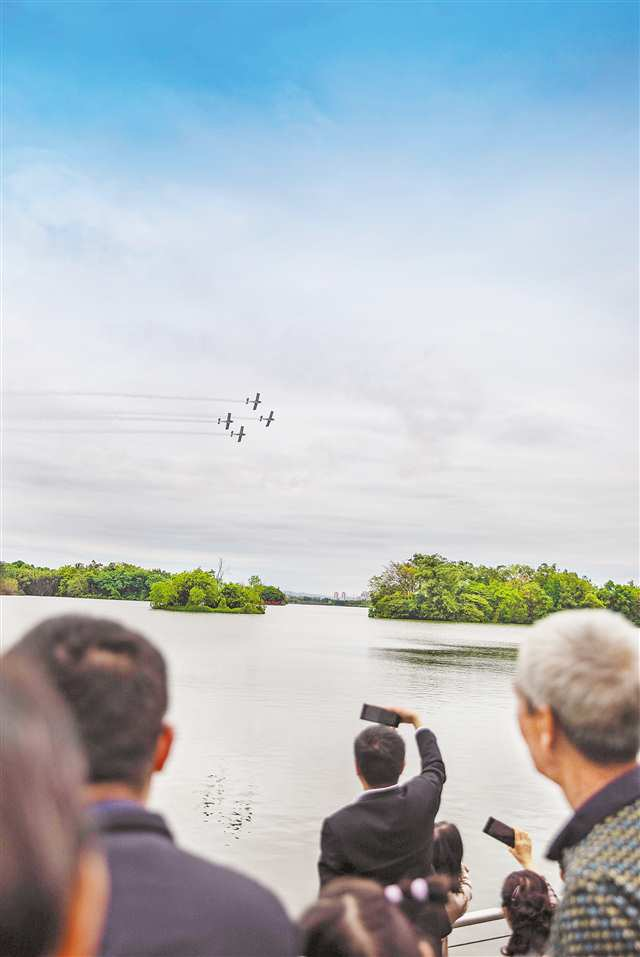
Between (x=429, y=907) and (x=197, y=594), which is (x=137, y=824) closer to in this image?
(x=429, y=907)

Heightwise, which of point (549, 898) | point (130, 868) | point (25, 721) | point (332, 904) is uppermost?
point (25, 721)

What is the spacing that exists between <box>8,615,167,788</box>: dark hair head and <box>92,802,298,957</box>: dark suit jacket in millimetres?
94

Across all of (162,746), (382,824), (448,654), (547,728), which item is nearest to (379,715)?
(382,824)

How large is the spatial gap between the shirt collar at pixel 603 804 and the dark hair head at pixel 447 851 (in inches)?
82.0

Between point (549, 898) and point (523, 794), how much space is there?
1774cm

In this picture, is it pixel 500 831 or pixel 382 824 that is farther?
pixel 382 824

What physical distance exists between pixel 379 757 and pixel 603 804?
163 centimetres

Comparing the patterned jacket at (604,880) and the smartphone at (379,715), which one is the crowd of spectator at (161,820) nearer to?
the patterned jacket at (604,880)

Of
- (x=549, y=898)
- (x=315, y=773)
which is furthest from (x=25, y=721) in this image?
(x=315, y=773)

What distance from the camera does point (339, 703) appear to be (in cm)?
3794

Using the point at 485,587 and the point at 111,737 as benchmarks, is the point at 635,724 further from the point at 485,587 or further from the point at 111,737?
the point at 485,587

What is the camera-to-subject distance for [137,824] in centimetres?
160

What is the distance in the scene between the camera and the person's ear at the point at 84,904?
2.54ft

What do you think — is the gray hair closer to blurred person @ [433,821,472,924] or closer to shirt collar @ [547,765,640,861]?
shirt collar @ [547,765,640,861]
